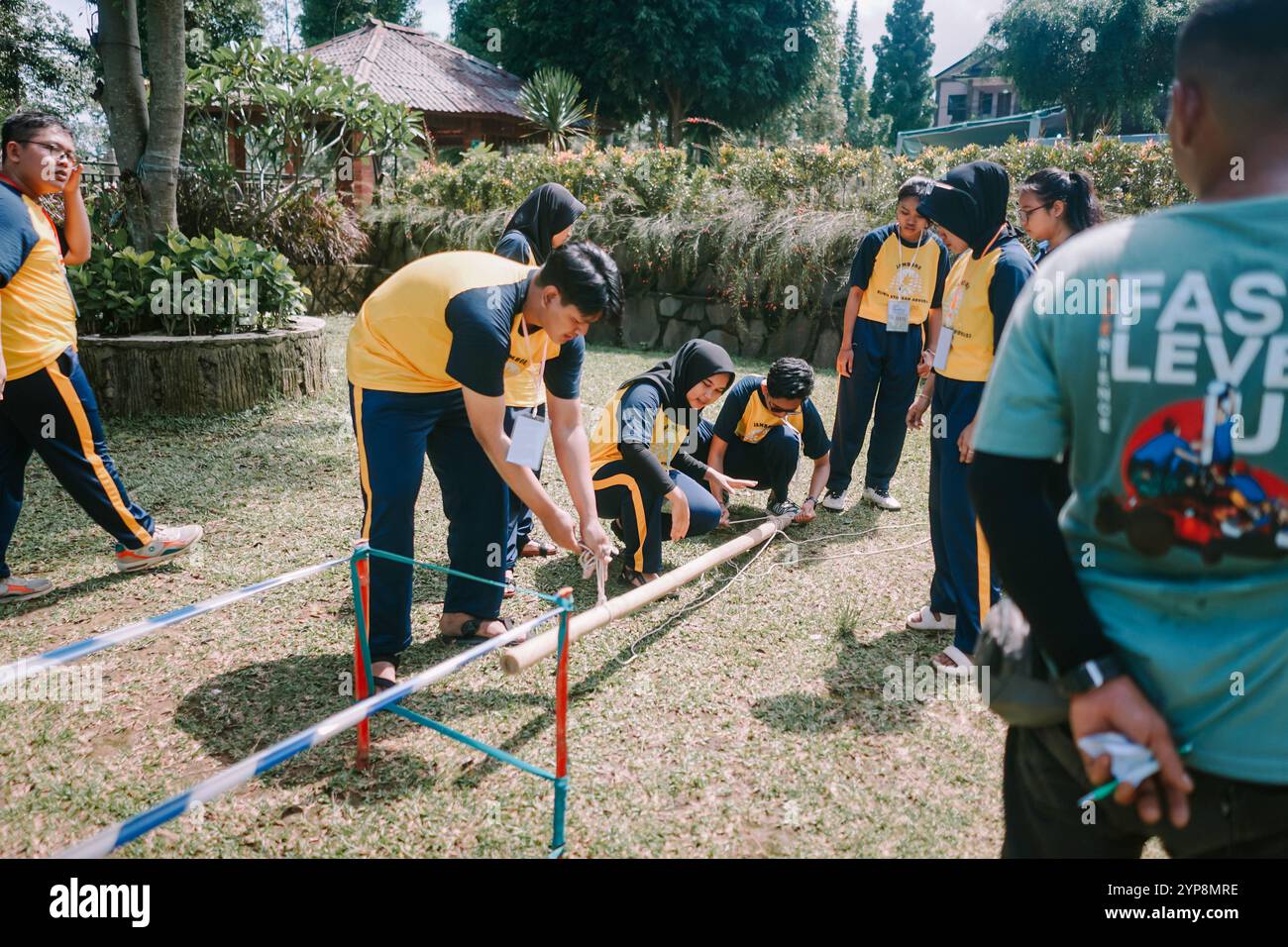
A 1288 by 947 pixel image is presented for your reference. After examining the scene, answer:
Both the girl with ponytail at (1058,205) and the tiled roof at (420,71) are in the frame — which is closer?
the girl with ponytail at (1058,205)

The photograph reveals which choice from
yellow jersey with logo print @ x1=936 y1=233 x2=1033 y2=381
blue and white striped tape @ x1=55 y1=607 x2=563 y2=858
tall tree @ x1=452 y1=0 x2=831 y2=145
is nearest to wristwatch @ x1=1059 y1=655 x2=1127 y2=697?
blue and white striped tape @ x1=55 y1=607 x2=563 y2=858

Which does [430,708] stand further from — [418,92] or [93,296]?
[418,92]

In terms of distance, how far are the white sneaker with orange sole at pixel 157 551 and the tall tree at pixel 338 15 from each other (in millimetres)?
36392

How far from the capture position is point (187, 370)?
22.1 feet

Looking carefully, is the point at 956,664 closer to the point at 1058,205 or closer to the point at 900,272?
the point at 1058,205

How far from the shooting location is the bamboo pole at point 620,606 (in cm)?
233

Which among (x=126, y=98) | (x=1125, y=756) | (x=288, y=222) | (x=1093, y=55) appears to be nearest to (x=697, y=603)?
(x=1125, y=756)

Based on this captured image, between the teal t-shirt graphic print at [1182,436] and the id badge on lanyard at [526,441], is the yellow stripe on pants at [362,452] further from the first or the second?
the teal t-shirt graphic print at [1182,436]

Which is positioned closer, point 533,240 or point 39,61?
point 533,240

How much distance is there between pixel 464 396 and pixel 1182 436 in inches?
87.3

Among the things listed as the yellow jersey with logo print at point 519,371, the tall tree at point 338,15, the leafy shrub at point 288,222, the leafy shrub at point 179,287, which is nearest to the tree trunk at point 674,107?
the leafy shrub at point 288,222
